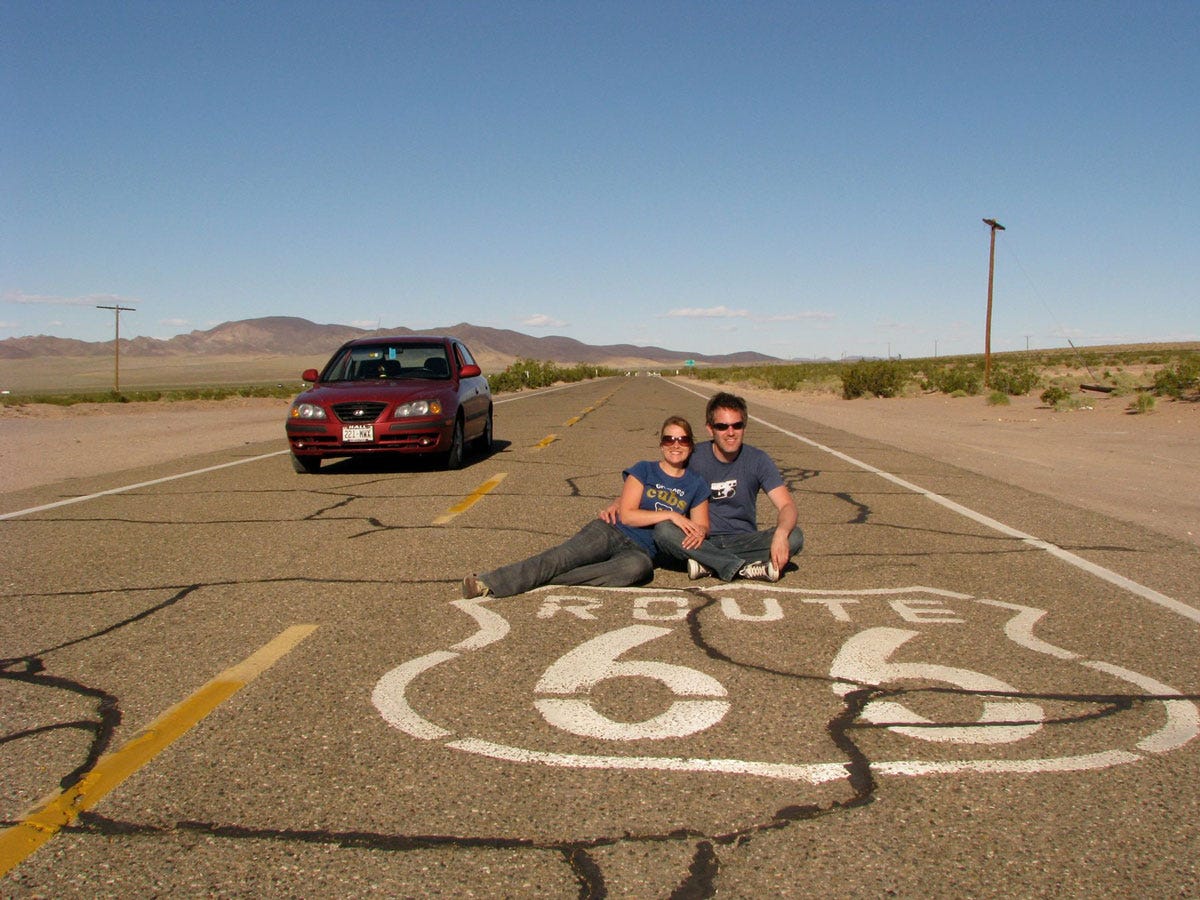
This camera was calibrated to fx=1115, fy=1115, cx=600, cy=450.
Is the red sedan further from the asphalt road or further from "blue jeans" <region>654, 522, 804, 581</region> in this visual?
"blue jeans" <region>654, 522, 804, 581</region>

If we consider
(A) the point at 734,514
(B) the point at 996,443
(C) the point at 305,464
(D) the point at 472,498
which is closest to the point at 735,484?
(A) the point at 734,514

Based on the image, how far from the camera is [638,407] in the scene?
32469 millimetres

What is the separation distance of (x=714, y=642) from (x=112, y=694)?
271cm

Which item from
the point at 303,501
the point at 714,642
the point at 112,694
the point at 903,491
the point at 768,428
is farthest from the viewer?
the point at 768,428

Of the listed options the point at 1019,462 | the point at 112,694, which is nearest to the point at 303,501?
the point at 112,694

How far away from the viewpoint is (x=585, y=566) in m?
6.88

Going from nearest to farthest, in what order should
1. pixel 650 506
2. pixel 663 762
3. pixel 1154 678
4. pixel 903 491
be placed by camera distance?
pixel 663 762 → pixel 1154 678 → pixel 650 506 → pixel 903 491

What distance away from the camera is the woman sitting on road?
22.1 feet

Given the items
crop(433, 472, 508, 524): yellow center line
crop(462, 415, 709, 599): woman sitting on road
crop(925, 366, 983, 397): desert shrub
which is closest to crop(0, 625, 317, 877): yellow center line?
crop(462, 415, 709, 599): woman sitting on road

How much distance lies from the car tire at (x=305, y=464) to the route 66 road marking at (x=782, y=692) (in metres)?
7.17

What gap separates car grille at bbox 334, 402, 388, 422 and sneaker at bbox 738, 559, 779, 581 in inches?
270

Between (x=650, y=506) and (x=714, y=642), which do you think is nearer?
(x=714, y=642)

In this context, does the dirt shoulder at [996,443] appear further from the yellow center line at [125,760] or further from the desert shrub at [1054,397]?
the yellow center line at [125,760]

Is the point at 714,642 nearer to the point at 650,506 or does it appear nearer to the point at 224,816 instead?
the point at 650,506
